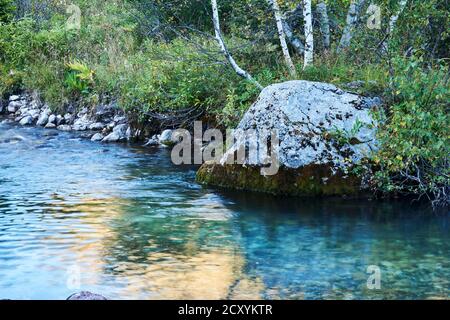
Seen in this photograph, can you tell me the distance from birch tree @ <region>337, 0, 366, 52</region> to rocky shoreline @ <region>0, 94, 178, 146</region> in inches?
196

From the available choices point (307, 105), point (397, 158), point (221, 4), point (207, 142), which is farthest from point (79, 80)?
point (397, 158)

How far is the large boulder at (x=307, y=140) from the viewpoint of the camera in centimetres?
1329

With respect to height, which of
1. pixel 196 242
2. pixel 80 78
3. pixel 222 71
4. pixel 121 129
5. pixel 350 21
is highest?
pixel 350 21

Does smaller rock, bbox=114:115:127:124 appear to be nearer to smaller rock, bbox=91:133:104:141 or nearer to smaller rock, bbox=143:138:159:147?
smaller rock, bbox=91:133:104:141

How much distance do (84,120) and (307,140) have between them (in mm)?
10712

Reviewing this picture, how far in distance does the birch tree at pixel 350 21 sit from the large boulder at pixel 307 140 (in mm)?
3359

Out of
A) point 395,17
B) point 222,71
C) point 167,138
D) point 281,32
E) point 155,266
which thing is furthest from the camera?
point 167,138

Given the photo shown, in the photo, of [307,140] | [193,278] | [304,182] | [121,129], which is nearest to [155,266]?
[193,278]

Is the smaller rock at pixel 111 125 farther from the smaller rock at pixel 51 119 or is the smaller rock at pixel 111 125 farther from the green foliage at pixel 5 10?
the green foliage at pixel 5 10

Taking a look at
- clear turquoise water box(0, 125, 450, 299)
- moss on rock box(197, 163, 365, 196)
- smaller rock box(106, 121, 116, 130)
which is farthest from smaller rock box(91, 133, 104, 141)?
moss on rock box(197, 163, 365, 196)

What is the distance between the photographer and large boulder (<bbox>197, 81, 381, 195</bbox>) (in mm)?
13289

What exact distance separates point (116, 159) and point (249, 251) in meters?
7.82

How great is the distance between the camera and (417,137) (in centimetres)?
1230

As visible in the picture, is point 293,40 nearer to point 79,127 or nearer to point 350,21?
point 350,21
